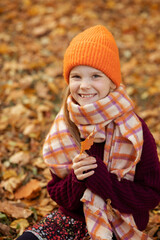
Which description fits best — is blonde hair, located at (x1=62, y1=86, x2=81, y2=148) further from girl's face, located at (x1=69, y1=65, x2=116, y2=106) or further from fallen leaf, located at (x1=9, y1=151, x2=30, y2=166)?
fallen leaf, located at (x1=9, y1=151, x2=30, y2=166)

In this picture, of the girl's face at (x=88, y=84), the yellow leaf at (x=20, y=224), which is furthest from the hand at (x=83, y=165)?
the yellow leaf at (x=20, y=224)

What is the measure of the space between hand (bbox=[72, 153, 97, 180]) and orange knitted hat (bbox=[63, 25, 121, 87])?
0.47 metres

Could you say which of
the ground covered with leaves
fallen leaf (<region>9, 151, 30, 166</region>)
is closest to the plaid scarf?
the ground covered with leaves

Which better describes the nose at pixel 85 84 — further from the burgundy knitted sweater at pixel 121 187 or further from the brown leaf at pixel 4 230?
the brown leaf at pixel 4 230

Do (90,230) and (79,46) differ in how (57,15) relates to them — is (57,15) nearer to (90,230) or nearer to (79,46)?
(79,46)

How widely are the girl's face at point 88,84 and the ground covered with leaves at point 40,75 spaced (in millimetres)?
1052

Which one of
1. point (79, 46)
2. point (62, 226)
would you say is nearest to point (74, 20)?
point (79, 46)

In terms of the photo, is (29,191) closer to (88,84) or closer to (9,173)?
(9,173)

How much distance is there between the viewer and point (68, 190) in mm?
1868

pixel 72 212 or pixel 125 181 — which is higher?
pixel 125 181

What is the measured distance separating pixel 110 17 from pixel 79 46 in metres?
3.80

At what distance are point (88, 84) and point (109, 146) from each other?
395 millimetres

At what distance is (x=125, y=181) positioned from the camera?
1.86 m

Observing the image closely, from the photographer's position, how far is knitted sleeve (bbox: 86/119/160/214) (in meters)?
1.79
